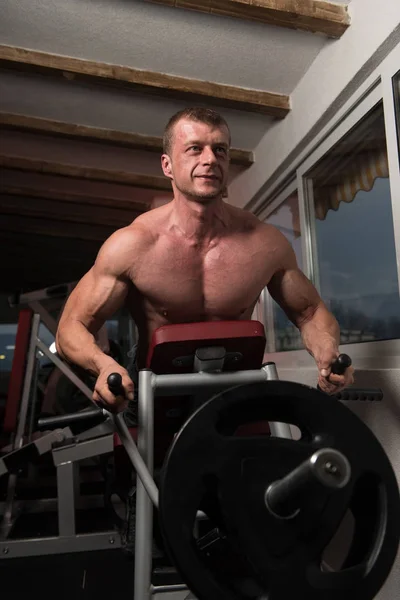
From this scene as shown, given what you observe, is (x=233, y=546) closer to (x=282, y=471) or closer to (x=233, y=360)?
(x=282, y=471)

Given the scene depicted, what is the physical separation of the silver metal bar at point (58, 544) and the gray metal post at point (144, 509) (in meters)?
1.48

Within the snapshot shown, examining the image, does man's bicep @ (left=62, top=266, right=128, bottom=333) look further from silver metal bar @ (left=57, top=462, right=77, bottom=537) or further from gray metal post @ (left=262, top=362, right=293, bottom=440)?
silver metal bar @ (left=57, top=462, right=77, bottom=537)

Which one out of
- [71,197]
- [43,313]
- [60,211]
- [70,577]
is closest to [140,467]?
[70,577]

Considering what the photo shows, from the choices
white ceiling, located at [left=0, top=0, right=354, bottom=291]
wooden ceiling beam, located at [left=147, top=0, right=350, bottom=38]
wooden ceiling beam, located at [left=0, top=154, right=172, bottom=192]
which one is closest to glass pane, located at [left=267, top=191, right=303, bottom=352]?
white ceiling, located at [left=0, top=0, right=354, bottom=291]

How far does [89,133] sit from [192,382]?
195 centimetres

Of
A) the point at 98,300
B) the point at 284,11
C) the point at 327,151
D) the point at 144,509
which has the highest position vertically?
the point at 284,11

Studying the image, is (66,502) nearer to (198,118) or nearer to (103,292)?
(103,292)

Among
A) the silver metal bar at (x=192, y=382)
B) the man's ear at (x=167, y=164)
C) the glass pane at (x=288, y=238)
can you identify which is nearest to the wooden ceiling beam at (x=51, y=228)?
the glass pane at (x=288, y=238)

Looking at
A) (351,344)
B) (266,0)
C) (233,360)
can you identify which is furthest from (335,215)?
(233,360)

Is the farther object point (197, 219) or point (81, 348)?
point (197, 219)

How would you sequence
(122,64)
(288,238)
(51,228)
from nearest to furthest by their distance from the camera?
(122,64) < (288,238) < (51,228)

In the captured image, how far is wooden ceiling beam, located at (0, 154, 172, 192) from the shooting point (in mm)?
3047

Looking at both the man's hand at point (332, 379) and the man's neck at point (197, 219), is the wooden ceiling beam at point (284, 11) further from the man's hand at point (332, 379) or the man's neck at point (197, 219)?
the man's hand at point (332, 379)

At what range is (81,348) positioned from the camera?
1.21 meters
